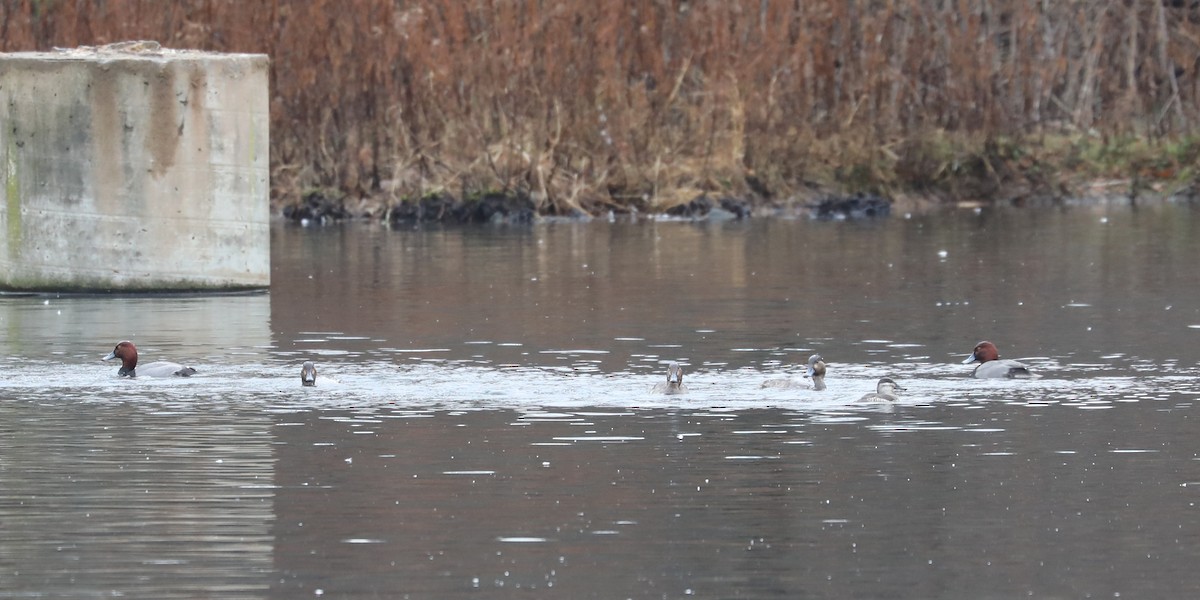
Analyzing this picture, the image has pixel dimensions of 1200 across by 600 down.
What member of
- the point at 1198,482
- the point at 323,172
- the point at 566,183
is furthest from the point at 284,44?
the point at 1198,482

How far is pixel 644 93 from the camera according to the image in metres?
29.8

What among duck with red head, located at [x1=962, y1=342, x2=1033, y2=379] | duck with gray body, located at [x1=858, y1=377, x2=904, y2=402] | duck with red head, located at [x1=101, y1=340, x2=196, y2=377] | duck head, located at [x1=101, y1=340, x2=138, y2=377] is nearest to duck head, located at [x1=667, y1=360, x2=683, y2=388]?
duck with gray body, located at [x1=858, y1=377, x2=904, y2=402]

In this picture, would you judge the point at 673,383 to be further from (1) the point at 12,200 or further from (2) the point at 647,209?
(2) the point at 647,209

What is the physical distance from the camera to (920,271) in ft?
69.2

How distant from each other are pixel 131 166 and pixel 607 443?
905cm

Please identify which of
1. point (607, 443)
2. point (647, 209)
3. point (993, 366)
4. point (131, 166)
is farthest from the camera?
point (647, 209)

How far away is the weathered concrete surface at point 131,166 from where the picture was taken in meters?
19.0

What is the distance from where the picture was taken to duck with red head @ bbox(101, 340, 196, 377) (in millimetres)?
13430

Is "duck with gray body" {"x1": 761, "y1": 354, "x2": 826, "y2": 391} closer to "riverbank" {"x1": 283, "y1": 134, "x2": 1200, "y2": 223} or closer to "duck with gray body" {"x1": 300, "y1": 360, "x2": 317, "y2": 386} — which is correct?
"duck with gray body" {"x1": 300, "y1": 360, "x2": 317, "y2": 386}

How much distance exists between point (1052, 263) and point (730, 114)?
9193 millimetres

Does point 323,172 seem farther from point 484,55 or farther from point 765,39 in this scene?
point 765,39

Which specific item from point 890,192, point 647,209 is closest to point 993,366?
point 647,209

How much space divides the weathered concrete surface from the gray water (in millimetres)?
490

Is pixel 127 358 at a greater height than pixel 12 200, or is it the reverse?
pixel 12 200
